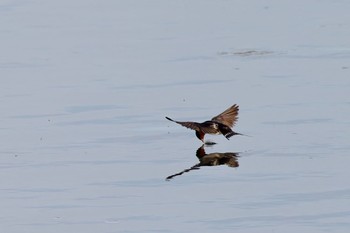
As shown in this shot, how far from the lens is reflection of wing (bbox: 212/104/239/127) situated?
1203cm

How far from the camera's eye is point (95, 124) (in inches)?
493

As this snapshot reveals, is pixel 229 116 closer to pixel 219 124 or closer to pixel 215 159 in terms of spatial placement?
pixel 219 124

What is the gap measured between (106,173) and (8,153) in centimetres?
120

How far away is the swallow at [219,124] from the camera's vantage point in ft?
38.1

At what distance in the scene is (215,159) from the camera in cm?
1123

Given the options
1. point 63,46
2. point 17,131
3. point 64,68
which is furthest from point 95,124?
point 63,46

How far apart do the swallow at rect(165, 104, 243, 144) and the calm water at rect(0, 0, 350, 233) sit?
0.41ft

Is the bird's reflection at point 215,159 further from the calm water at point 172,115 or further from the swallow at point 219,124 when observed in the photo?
the swallow at point 219,124

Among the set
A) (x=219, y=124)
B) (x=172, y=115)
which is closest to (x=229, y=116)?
(x=219, y=124)

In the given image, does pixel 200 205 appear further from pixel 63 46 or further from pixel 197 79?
pixel 63 46

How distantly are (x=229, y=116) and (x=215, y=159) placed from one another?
93cm

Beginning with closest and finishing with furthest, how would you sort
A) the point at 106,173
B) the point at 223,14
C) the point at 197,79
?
the point at 106,173
the point at 197,79
the point at 223,14

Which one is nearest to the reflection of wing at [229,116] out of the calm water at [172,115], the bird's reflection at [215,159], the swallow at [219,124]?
the swallow at [219,124]

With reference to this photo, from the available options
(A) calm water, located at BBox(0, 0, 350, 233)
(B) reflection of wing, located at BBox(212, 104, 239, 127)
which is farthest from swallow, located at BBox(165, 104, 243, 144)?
(A) calm water, located at BBox(0, 0, 350, 233)
